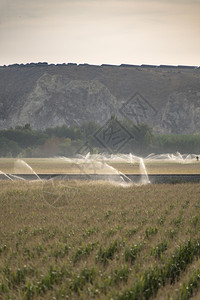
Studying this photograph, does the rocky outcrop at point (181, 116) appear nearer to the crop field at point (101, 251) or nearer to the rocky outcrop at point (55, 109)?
the rocky outcrop at point (55, 109)

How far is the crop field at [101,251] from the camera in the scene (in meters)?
9.37

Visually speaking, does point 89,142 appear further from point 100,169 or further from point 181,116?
point 100,169

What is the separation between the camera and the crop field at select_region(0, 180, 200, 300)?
30.7ft

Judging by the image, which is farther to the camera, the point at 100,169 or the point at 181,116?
the point at 181,116

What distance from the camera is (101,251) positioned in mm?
12352

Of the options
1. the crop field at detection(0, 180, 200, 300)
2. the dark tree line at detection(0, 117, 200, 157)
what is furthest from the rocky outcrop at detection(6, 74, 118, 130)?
the crop field at detection(0, 180, 200, 300)

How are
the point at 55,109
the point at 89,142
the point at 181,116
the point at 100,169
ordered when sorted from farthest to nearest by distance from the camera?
1. the point at 55,109
2. the point at 181,116
3. the point at 89,142
4. the point at 100,169

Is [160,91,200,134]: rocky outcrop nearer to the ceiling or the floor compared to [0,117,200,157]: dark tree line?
nearer to the ceiling

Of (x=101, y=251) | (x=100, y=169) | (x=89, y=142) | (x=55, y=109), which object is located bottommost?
(x=89, y=142)

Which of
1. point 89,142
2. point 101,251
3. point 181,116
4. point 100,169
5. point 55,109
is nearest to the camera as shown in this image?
point 101,251

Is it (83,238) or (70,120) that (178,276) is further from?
(70,120)

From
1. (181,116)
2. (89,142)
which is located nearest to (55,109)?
(181,116)

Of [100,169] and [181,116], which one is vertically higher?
[181,116]

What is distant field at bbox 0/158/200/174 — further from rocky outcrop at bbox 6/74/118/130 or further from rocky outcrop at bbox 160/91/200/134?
rocky outcrop at bbox 6/74/118/130
